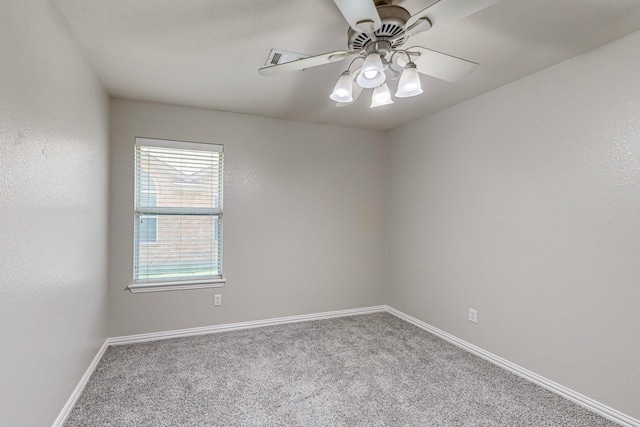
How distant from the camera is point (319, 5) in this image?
167 cm

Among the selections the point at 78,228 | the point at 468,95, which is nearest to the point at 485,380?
the point at 468,95

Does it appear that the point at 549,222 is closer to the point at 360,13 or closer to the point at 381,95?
the point at 381,95

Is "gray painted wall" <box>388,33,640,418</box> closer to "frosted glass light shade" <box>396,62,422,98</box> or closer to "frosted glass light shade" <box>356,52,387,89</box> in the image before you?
"frosted glass light shade" <box>396,62,422,98</box>

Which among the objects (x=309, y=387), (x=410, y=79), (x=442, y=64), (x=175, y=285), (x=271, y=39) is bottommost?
(x=309, y=387)

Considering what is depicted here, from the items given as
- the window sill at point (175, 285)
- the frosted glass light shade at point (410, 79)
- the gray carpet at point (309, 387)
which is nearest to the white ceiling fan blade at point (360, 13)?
the frosted glass light shade at point (410, 79)

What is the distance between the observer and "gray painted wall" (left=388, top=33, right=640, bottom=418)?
1.96 m

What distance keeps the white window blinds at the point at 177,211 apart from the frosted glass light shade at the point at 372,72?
6.99 ft

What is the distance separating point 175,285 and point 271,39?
246 centimetres

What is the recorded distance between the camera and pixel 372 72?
5.32 feet

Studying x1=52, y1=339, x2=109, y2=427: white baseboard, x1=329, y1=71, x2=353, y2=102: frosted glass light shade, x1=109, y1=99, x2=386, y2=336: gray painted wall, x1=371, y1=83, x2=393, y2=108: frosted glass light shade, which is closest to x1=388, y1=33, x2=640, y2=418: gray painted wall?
x1=109, y1=99, x2=386, y2=336: gray painted wall

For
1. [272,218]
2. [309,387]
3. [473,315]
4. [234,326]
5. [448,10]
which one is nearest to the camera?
[448,10]

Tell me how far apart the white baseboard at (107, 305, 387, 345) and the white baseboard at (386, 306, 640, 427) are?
0.85 meters

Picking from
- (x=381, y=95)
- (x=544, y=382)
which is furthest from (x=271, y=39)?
(x=544, y=382)

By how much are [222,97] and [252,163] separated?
2.52 ft
